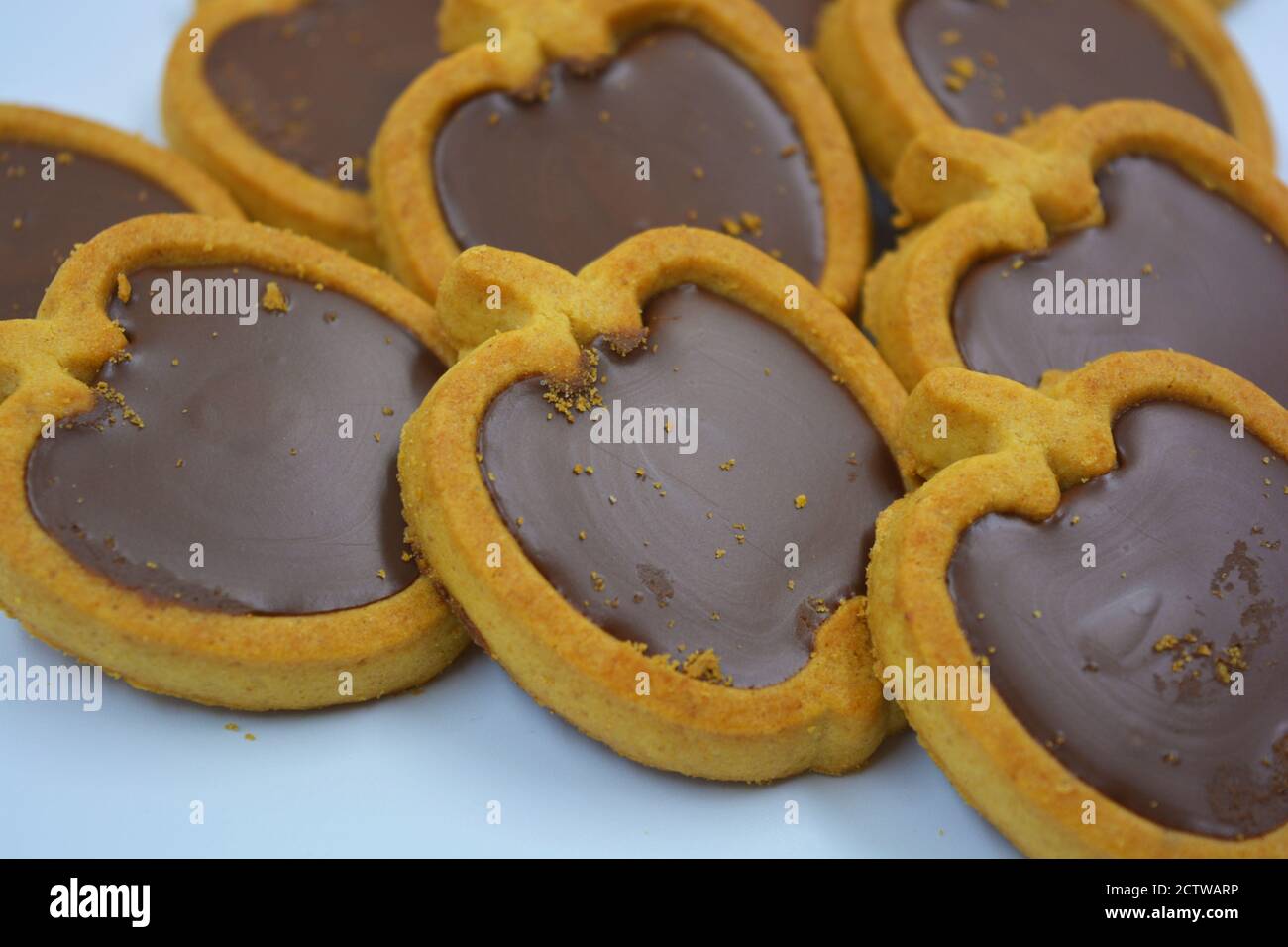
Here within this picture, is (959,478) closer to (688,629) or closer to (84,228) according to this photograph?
(688,629)

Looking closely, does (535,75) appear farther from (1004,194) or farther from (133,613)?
(133,613)

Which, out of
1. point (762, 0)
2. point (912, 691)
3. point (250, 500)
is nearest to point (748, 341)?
point (912, 691)

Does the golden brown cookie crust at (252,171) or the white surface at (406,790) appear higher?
the golden brown cookie crust at (252,171)

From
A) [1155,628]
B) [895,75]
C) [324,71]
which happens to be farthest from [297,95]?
[1155,628]

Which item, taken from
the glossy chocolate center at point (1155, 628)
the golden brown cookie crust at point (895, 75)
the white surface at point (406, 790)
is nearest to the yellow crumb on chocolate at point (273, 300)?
the white surface at point (406, 790)

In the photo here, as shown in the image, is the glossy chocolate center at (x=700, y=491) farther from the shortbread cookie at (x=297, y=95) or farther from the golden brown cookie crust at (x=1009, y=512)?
the shortbread cookie at (x=297, y=95)

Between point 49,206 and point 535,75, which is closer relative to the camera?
point 49,206
